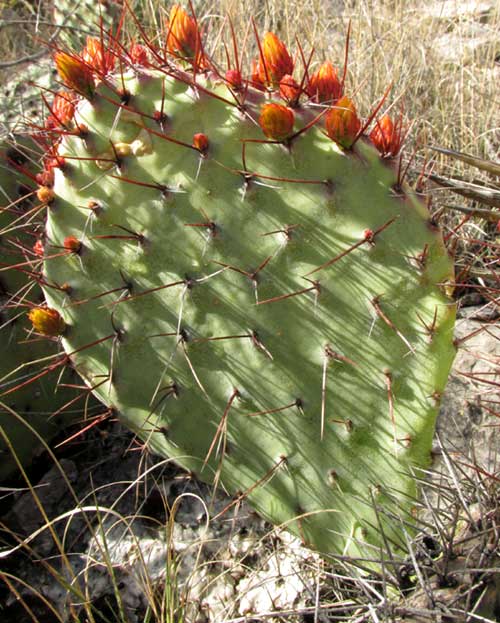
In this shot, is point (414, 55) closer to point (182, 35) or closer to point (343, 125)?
point (182, 35)

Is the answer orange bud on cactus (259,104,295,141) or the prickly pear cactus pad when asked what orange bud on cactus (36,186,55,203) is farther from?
orange bud on cactus (259,104,295,141)

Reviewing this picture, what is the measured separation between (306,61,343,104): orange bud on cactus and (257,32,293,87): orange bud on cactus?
0.18ft

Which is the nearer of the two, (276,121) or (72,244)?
(276,121)

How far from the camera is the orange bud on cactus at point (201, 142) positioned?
1148 millimetres

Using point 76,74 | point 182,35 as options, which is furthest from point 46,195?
point 182,35

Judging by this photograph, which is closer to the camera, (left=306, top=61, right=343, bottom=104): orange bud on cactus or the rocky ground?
(left=306, top=61, right=343, bottom=104): orange bud on cactus

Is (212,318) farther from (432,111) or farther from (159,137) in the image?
(432,111)

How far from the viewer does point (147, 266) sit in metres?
1.23

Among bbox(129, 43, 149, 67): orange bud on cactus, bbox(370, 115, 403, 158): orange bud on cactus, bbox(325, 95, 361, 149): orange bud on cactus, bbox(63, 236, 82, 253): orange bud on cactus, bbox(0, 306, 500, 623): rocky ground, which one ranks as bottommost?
bbox(0, 306, 500, 623): rocky ground

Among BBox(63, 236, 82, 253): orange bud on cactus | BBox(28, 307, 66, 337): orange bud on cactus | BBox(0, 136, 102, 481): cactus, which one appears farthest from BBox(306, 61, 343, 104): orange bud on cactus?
BBox(0, 136, 102, 481): cactus

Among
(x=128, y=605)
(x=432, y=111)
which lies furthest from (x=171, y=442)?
(x=432, y=111)

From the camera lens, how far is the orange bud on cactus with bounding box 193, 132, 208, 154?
3.77 feet

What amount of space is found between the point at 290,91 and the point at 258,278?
346mm

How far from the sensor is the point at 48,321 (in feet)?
4.04
